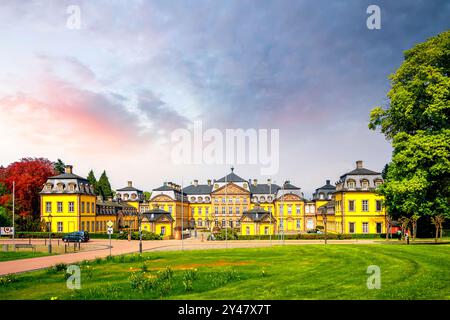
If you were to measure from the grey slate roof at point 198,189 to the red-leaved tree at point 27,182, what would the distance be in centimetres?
3591

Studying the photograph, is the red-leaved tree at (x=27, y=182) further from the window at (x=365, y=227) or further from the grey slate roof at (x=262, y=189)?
the window at (x=365, y=227)

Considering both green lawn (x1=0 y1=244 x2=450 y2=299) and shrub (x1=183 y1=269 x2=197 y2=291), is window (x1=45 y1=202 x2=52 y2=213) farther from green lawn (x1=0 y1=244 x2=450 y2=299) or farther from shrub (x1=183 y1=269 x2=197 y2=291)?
shrub (x1=183 y1=269 x2=197 y2=291)

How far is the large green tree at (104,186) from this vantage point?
3652 inches

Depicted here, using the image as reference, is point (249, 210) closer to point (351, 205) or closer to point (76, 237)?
point (351, 205)

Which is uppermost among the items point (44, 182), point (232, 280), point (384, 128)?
point (384, 128)

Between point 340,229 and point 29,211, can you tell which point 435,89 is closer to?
point 340,229

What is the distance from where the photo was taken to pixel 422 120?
96.6 ft

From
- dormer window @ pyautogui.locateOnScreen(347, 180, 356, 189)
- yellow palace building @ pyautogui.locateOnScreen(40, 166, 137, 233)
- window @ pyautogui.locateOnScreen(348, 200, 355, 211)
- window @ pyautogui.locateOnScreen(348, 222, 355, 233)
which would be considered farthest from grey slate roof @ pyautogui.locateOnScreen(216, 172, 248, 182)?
window @ pyautogui.locateOnScreen(348, 222, 355, 233)

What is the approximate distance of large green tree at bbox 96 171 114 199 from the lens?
9275 centimetres

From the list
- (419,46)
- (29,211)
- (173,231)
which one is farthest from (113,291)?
(29,211)

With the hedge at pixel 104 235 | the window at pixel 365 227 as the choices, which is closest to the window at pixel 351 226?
the window at pixel 365 227

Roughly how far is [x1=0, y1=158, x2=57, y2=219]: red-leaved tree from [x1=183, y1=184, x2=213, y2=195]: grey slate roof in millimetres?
35906
